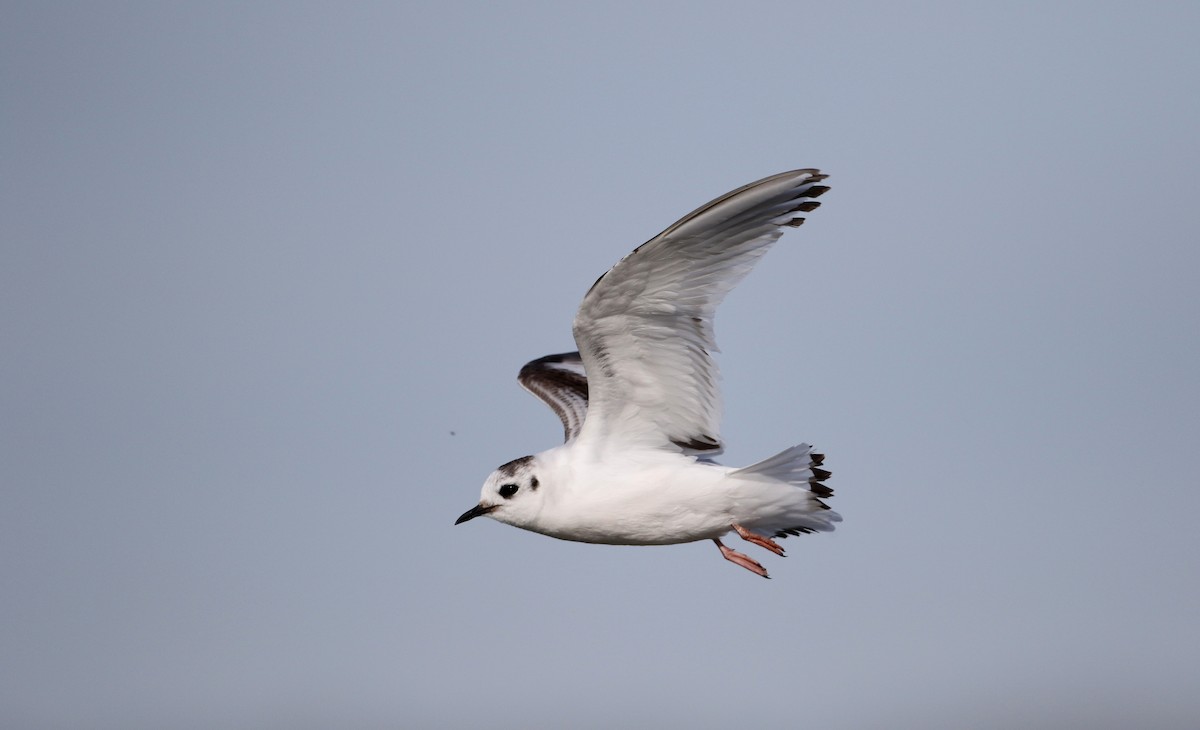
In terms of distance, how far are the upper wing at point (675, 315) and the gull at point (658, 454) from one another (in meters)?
0.01

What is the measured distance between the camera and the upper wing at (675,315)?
37.3 feet

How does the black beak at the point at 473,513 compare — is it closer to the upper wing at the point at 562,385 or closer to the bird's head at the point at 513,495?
the bird's head at the point at 513,495

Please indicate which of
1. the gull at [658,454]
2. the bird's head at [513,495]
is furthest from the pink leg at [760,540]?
the bird's head at [513,495]

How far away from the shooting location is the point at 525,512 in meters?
13.0

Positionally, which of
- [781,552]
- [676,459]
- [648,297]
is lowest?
[781,552]

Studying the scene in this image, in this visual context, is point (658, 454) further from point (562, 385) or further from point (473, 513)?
point (562, 385)

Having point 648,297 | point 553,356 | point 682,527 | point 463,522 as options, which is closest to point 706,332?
point 648,297

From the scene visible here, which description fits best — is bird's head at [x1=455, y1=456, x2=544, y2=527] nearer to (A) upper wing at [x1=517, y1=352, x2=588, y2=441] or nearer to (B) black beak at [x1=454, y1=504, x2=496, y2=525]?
(B) black beak at [x1=454, y1=504, x2=496, y2=525]

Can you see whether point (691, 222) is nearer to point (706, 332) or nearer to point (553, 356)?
point (706, 332)

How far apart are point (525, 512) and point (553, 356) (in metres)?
5.45

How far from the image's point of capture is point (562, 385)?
17.0 m

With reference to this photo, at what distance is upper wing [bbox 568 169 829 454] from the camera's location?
37.3 ft

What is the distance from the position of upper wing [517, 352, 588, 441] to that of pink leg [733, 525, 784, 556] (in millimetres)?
3221

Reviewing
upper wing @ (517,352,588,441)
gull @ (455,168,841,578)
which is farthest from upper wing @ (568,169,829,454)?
upper wing @ (517,352,588,441)
